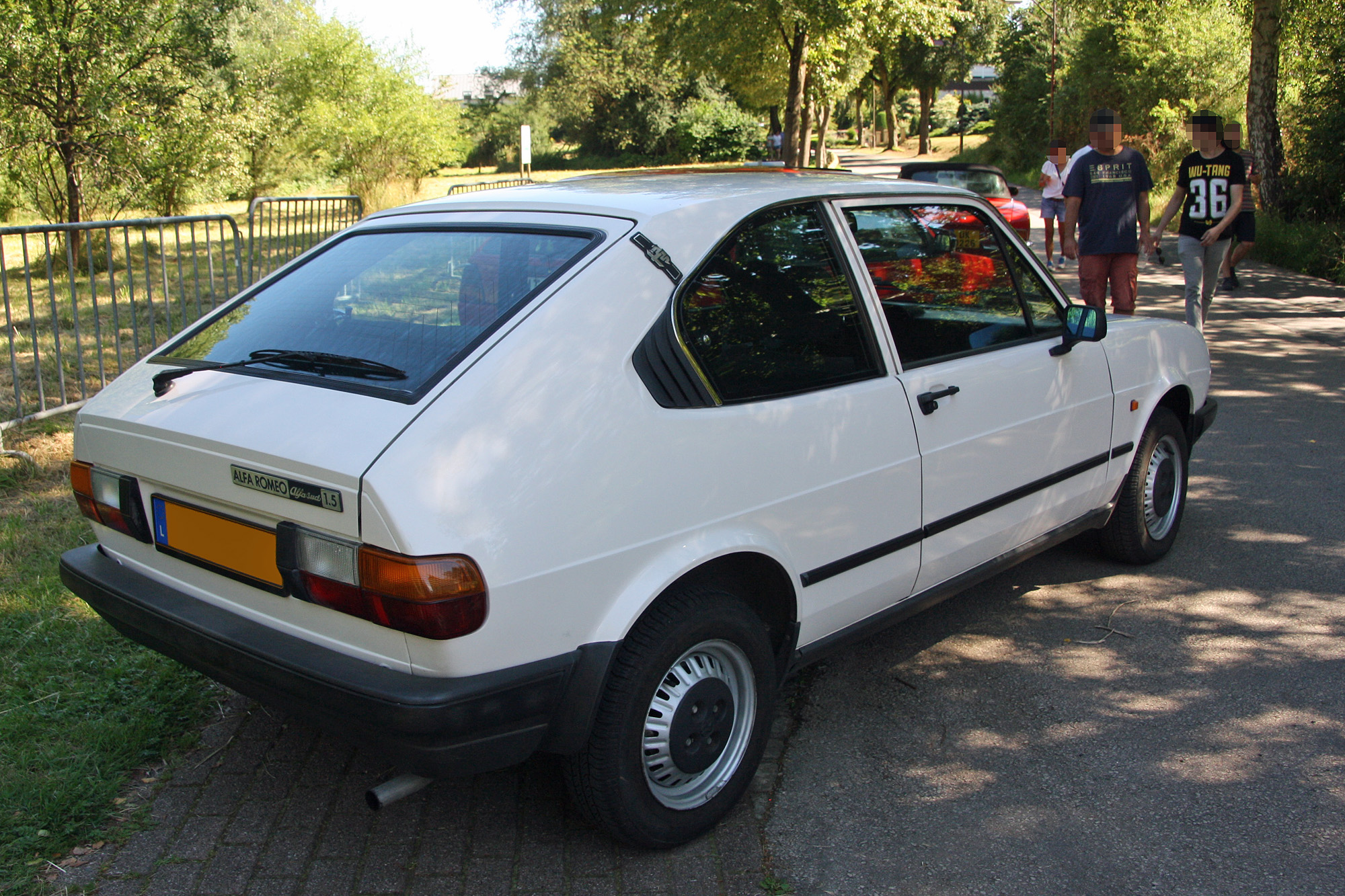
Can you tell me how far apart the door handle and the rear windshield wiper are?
5.17ft

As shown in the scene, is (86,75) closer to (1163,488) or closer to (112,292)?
(112,292)

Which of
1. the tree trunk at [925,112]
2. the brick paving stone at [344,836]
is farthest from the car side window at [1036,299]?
the tree trunk at [925,112]

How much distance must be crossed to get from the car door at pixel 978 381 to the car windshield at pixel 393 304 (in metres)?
1.10

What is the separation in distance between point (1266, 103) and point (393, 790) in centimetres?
1762

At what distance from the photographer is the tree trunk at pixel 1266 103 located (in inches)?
601

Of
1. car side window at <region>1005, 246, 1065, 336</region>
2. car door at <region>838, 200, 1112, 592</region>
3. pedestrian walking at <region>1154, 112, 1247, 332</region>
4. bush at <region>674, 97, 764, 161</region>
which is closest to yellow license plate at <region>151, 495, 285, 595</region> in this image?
car door at <region>838, 200, 1112, 592</region>

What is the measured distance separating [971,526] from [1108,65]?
1355 inches

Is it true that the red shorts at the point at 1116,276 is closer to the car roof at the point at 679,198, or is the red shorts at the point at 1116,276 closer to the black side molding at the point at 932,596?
the black side molding at the point at 932,596

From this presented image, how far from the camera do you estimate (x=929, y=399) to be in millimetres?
3180

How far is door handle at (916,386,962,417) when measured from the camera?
125 inches

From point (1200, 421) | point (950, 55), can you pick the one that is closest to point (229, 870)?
point (1200, 421)

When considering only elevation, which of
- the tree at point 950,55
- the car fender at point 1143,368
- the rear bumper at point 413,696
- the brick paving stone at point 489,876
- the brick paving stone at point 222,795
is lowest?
the brick paving stone at point 489,876

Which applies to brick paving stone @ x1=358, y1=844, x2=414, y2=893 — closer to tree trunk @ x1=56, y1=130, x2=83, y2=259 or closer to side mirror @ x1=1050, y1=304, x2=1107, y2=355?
side mirror @ x1=1050, y1=304, x2=1107, y2=355

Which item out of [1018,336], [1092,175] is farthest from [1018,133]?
[1018,336]
